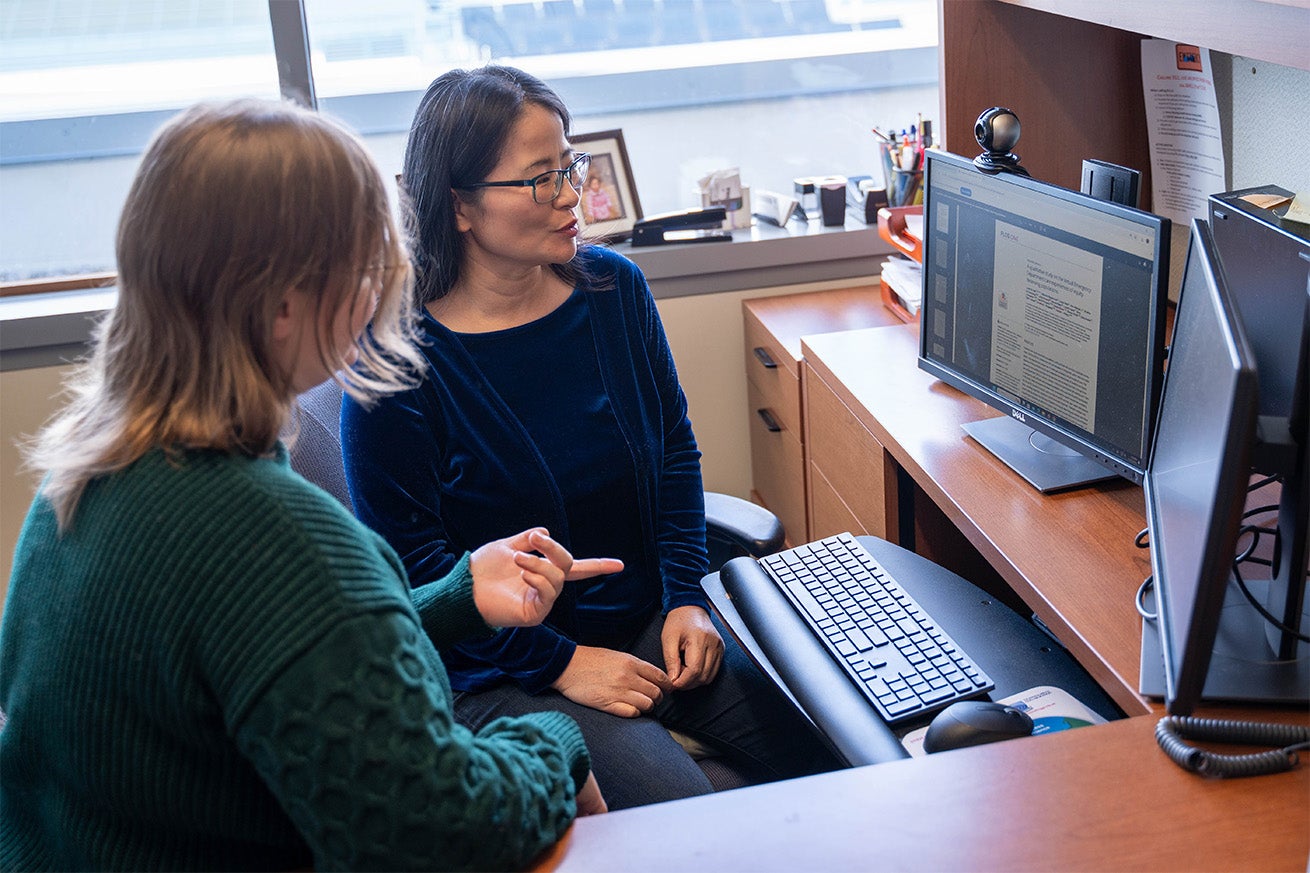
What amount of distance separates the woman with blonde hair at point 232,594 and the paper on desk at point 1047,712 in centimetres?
41

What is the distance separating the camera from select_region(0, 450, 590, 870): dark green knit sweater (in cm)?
80

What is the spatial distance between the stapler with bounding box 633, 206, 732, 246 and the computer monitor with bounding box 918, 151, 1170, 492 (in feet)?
2.98

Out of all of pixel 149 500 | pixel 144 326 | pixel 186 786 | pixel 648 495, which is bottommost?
pixel 648 495

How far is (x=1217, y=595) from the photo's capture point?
0.89 metres

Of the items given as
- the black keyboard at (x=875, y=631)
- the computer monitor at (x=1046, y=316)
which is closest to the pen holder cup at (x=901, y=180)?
the computer monitor at (x=1046, y=316)

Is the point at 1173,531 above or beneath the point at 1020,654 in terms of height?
above

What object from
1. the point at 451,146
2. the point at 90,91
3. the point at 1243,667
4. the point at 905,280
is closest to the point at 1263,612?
the point at 1243,667

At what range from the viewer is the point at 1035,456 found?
160 cm

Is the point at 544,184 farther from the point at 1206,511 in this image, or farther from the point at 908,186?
the point at 908,186

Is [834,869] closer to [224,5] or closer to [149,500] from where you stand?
[149,500]

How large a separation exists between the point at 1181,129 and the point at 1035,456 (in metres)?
0.78

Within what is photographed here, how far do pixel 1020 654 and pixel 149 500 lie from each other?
93cm

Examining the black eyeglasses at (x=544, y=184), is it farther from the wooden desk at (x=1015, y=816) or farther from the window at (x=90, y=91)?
the window at (x=90, y=91)

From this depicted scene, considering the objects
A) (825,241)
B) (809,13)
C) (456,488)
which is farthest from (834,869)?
(809,13)
